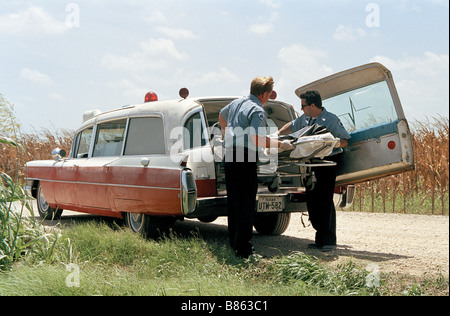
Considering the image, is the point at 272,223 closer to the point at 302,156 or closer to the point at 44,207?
the point at 302,156

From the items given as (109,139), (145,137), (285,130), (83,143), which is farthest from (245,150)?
(83,143)

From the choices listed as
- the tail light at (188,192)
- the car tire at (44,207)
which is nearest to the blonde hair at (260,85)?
the tail light at (188,192)

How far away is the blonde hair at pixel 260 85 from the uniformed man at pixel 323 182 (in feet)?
3.20

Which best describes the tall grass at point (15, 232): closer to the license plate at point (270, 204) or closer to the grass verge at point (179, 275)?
the grass verge at point (179, 275)

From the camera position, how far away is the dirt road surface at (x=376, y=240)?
546cm

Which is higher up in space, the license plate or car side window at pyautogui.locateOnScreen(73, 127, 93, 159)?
car side window at pyautogui.locateOnScreen(73, 127, 93, 159)

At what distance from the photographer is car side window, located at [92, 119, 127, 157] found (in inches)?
285

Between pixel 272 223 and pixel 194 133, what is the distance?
2.25 m

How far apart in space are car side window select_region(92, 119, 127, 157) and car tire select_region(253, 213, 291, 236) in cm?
227

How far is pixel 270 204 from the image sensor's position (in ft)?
20.2

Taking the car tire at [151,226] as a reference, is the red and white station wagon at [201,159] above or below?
above

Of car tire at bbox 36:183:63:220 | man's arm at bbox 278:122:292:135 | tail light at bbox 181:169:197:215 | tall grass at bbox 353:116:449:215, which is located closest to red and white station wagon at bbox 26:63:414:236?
tail light at bbox 181:169:197:215

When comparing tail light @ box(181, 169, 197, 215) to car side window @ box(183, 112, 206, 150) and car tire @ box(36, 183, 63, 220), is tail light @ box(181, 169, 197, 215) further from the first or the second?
car tire @ box(36, 183, 63, 220)
